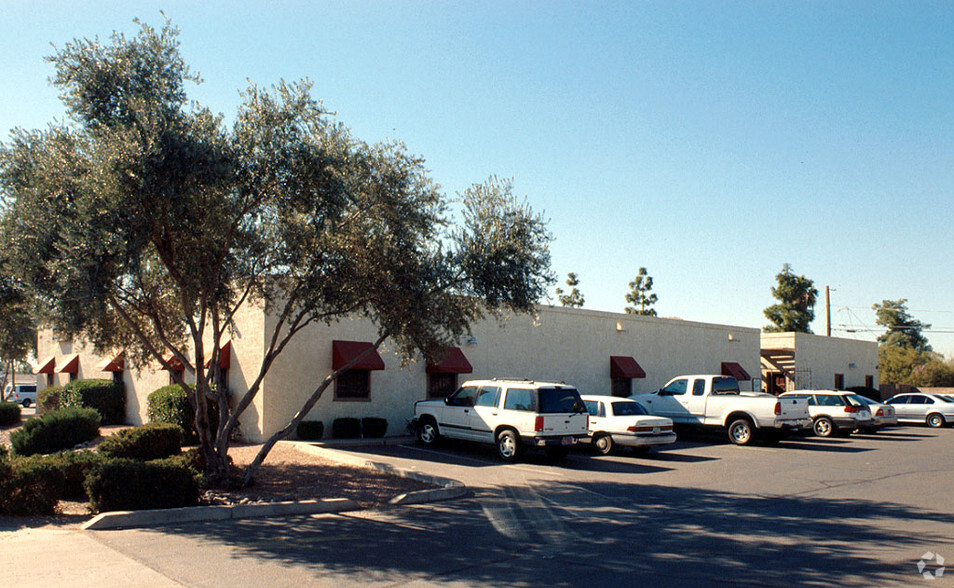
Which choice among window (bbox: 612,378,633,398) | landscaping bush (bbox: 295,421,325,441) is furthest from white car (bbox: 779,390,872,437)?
landscaping bush (bbox: 295,421,325,441)

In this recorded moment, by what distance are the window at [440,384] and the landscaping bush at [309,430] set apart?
444cm

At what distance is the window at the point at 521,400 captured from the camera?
17859mm

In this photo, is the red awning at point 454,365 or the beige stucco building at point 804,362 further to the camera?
the beige stucco building at point 804,362

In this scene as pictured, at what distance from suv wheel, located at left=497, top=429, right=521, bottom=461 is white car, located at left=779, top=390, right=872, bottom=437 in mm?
12403

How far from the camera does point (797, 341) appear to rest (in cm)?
4066

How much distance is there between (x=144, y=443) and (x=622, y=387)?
65.9 ft

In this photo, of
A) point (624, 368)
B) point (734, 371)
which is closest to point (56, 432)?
point (624, 368)

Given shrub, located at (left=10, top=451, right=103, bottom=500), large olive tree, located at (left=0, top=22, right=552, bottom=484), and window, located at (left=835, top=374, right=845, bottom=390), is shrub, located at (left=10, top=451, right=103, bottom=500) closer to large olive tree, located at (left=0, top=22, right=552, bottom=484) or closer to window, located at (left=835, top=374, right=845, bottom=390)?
large olive tree, located at (left=0, top=22, right=552, bottom=484)

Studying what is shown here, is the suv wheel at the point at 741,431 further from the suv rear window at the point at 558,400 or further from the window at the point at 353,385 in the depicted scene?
the window at the point at 353,385

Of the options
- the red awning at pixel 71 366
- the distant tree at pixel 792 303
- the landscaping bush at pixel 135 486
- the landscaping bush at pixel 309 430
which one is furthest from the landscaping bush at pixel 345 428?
the distant tree at pixel 792 303

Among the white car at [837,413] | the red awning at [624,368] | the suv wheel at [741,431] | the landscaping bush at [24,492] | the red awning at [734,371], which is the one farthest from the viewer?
the red awning at [734,371]

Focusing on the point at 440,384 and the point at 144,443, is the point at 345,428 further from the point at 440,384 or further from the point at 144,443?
the point at 144,443

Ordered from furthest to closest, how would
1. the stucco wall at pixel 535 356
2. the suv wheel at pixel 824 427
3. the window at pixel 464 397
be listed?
the suv wheel at pixel 824 427, the stucco wall at pixel 535 356, the window at pixel 464 397

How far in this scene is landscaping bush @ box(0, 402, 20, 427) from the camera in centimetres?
2942
